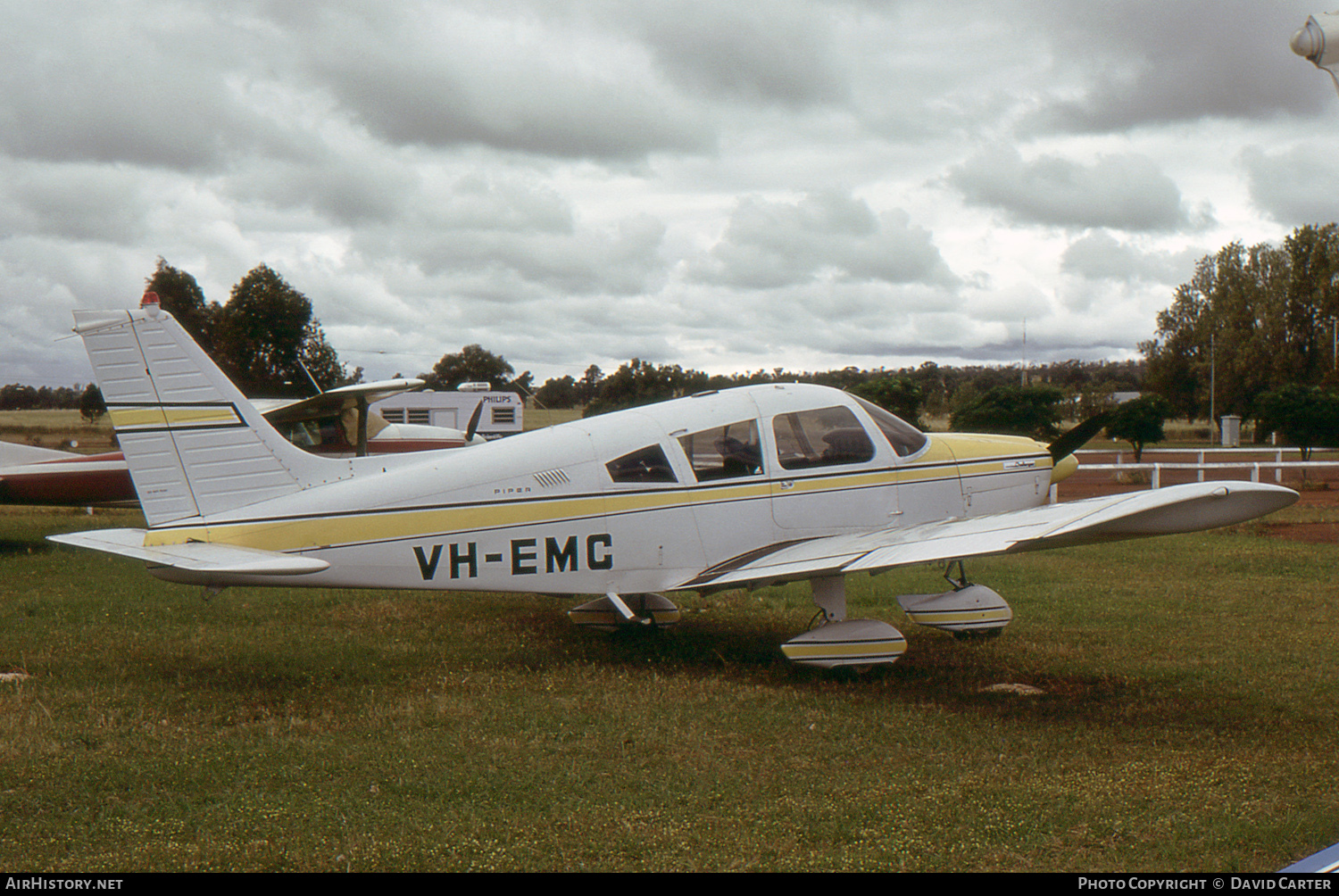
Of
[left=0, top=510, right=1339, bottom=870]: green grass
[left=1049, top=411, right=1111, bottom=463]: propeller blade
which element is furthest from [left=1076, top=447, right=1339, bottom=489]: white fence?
[left=0, top=510, right=1339, bottom=870]: green grass

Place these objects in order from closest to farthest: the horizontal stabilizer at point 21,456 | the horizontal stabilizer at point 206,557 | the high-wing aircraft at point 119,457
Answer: the horizontal stabilizer at point 206,557
the high-wing aircraft at point 119,457
the horizontal stabilizer at point 21,456

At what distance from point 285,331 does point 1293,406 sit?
40914mm

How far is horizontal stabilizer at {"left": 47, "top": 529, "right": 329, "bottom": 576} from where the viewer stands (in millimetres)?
6031

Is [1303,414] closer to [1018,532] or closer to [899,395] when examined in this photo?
[899,395]

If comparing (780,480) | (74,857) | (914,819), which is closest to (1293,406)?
(780,480)

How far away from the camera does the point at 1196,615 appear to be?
30.6 feet

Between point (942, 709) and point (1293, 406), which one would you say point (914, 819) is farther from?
point (1293, 406)

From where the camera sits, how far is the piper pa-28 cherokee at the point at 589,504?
6773mm

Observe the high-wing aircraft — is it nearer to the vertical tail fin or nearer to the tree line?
the vertical tail fin

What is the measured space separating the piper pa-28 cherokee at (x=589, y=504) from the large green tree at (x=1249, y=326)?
65.7 metres

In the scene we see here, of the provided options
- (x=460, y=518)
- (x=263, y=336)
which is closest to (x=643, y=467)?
(x=460, y=518)

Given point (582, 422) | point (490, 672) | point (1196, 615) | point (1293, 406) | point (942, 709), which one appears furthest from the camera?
point (1293, 406)

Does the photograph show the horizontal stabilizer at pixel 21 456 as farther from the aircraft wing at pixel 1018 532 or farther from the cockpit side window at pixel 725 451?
the aircraft wing at pixel 1018 532

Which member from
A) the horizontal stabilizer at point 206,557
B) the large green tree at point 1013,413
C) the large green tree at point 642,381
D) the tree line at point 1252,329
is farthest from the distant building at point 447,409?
the tree line at point 1252,329
